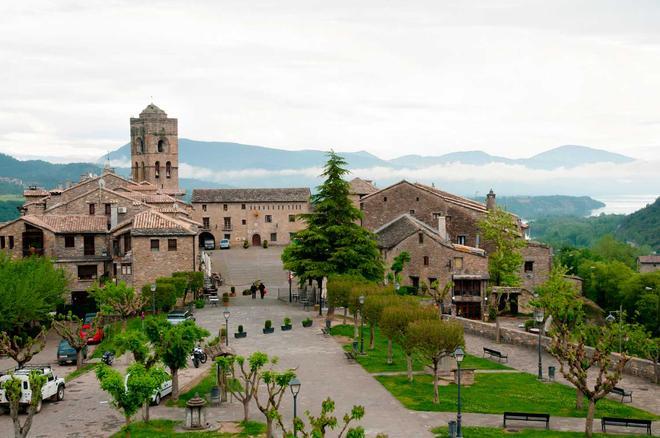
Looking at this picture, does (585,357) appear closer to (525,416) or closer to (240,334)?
(525,416)

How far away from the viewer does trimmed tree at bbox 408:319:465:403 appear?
35.8 m

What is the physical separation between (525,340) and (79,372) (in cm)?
2848

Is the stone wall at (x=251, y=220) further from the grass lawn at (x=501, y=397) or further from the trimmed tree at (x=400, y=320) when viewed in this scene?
the grass lawn at (x=501, y=397)

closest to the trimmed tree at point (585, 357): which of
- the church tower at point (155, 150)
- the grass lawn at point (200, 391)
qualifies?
the grass lawn at point (200, 391)

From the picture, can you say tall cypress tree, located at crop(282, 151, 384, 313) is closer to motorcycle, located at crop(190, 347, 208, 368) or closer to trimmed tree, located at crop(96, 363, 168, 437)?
motorcycle, located at crop(190, 347, 208, 368)

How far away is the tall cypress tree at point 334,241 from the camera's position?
61.1 meters

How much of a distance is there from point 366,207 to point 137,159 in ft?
219

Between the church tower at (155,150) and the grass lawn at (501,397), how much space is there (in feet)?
339

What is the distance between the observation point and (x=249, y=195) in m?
114

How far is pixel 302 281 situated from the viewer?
62.8 m

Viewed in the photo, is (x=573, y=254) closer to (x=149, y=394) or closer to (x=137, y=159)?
(x=137, y=159)

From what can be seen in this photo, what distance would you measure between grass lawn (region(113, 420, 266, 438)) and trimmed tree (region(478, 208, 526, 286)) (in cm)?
4319

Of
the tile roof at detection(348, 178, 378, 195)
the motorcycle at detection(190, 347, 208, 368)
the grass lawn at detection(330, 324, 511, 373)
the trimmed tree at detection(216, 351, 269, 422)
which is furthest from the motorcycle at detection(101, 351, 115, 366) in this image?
the tile roof at detection(348, 178, 378, 195)

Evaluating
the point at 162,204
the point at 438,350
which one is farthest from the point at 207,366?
the point at 162,204
